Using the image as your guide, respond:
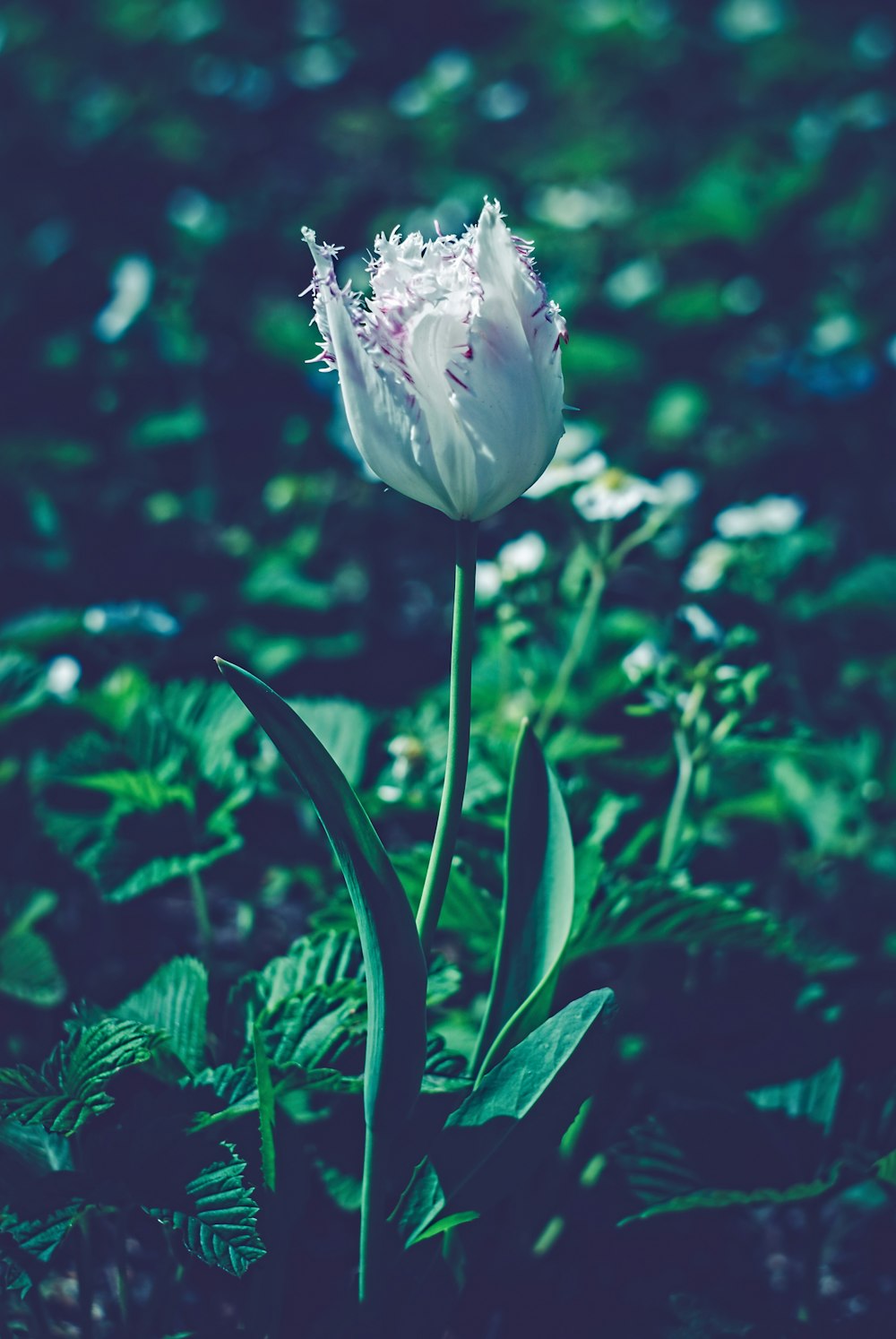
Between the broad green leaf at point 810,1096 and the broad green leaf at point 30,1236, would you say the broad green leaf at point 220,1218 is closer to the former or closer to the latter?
the broad green leaf at point 30,1236

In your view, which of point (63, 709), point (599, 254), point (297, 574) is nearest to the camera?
point (63, 709)

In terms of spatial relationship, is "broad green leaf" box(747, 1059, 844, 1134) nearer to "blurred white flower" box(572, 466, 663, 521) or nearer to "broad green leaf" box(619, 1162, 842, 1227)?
"broad green leaf" box(619, 1162, 842, 1227)

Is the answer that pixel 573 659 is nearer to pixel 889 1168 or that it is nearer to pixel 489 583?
pixel 489 583

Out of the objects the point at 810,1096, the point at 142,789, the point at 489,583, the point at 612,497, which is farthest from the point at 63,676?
the point at 810,1096

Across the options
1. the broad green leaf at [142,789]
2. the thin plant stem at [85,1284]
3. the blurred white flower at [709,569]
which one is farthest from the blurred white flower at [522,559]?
the thin plant stem at [85,1284]

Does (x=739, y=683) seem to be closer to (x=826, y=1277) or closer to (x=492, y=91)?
(x=826, y=1277)

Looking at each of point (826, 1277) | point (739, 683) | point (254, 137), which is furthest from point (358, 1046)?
point (254, 137)
